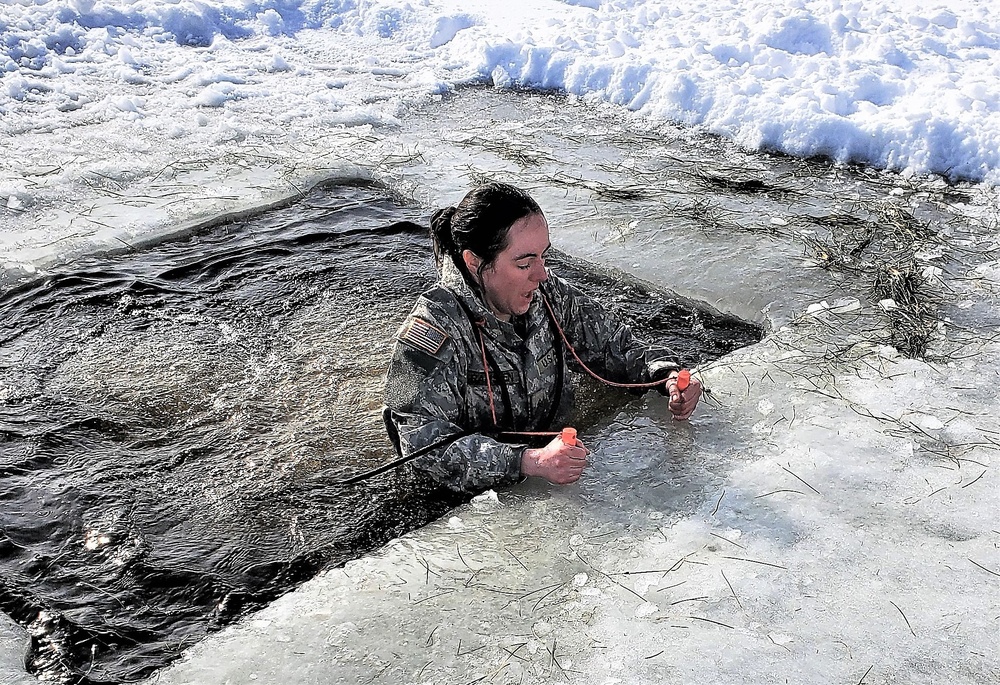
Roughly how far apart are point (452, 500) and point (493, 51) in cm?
582

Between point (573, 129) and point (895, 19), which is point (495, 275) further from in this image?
point (895, 19)

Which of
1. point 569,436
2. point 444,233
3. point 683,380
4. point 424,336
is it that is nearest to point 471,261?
point 444,233

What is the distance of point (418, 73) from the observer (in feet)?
28.0

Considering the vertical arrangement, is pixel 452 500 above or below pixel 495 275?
below

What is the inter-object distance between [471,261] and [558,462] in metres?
0.75

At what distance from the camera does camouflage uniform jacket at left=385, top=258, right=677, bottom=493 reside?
3.42 meters

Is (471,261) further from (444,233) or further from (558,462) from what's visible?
(558,462)

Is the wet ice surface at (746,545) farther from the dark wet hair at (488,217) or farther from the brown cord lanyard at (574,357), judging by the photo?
the dark wet hair at (488,217)

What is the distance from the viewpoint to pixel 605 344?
398 cm

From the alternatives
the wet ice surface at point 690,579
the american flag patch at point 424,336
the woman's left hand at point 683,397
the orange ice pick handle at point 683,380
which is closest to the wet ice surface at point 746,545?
the wet ice surface at point 690,579

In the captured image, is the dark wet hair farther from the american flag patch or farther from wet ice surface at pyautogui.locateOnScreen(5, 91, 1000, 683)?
wet ice surface at pyautogui.locateOnScreen(5, 91, 1000, 683)

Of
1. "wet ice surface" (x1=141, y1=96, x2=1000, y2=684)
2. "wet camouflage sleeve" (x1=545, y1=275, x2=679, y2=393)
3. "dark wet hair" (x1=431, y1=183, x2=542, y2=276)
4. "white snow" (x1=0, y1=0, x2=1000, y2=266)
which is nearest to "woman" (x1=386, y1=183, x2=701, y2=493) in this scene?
"dark wet hair" (x1=431, y1=183, x2=542, y2=276)

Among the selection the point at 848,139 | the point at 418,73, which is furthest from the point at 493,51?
the point at 848,139

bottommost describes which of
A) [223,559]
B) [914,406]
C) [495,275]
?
[223,559]
